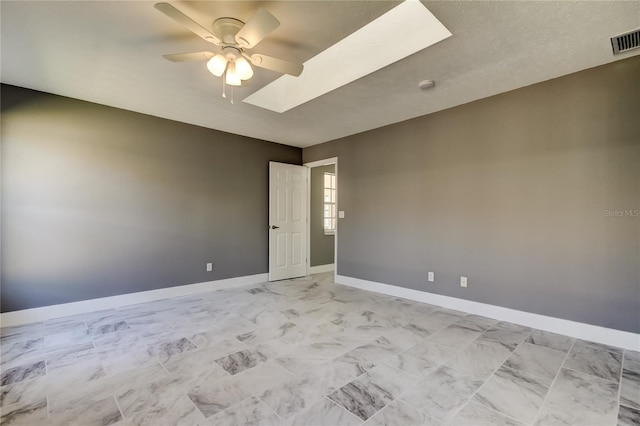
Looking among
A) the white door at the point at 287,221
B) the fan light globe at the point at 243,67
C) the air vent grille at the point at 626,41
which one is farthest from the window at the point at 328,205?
the air vent grille at the point at 626,41

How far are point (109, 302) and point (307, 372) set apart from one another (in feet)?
9.67

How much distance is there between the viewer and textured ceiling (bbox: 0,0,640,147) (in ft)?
6.42

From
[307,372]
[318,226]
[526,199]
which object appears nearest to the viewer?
[307,372]

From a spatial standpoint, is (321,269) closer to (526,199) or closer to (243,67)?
(526,199)

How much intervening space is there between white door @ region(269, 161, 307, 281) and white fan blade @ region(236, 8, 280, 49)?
328 centimetres

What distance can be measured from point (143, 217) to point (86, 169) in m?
Result: 0.85

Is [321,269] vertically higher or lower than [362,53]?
lower

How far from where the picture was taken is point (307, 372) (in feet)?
7.15

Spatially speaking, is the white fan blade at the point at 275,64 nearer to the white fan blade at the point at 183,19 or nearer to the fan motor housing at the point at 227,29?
the fan motor housing at the point at 227,29

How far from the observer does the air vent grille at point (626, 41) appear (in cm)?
220

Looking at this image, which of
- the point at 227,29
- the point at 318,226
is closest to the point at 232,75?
the point at 227,29

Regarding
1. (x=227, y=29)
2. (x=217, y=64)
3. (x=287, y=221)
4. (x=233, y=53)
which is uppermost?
(x=227, y=29)

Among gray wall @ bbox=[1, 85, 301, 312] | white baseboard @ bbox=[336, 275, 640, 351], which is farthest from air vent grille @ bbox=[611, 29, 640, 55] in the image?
gray wall @ bbox=[1, 85, 301, 312]

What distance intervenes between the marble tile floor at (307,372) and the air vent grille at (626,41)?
2533 mm
